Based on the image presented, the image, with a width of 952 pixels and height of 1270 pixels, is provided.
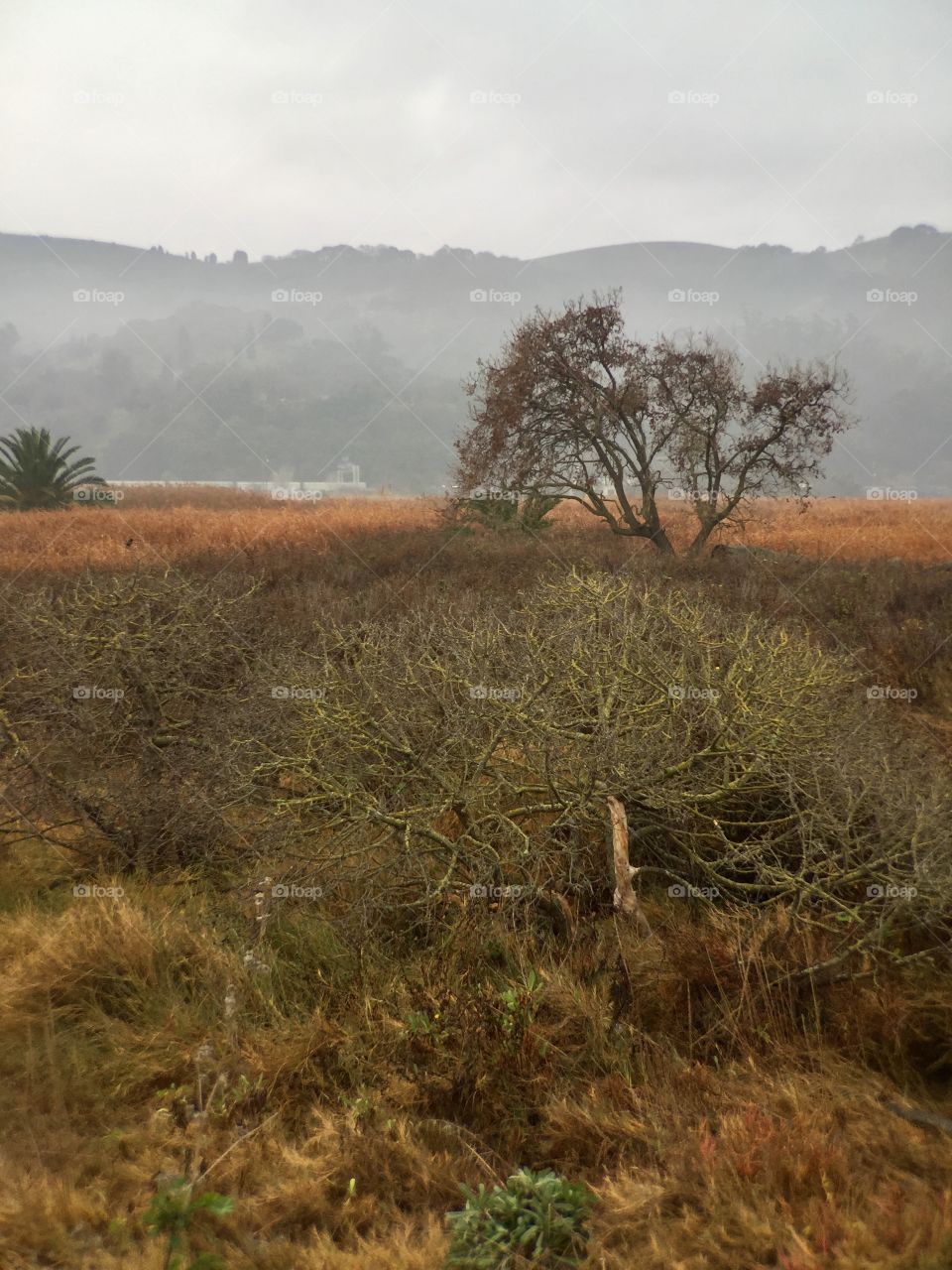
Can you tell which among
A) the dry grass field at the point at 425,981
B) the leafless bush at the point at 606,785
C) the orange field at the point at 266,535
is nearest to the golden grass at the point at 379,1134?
the dry grass field at the point at 425,981

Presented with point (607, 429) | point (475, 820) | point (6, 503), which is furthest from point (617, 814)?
point (6, 503)

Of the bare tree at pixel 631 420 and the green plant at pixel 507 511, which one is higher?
the bare tree at pixel 631 420

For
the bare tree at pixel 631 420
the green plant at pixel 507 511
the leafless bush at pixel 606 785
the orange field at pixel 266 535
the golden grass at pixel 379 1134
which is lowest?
the golden grass at pixel 379 1134

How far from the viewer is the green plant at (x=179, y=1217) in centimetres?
241

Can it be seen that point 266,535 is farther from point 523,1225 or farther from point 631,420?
point 523,1225

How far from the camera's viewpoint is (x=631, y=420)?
54.1ft

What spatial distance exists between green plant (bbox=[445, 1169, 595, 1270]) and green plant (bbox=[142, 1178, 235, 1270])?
0.78m

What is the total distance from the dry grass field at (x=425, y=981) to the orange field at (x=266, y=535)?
5.94 metres

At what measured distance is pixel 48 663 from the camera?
22.2 feet

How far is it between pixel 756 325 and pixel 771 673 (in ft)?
562

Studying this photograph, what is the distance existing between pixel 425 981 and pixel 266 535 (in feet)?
41.1

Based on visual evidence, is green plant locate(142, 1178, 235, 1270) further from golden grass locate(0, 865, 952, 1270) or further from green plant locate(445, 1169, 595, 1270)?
green plant locate(445, 1169, 595, 1270)

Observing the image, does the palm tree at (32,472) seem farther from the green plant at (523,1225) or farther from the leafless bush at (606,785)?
the green plant at (523,1225)

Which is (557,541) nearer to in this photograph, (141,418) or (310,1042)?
(310,1042)
